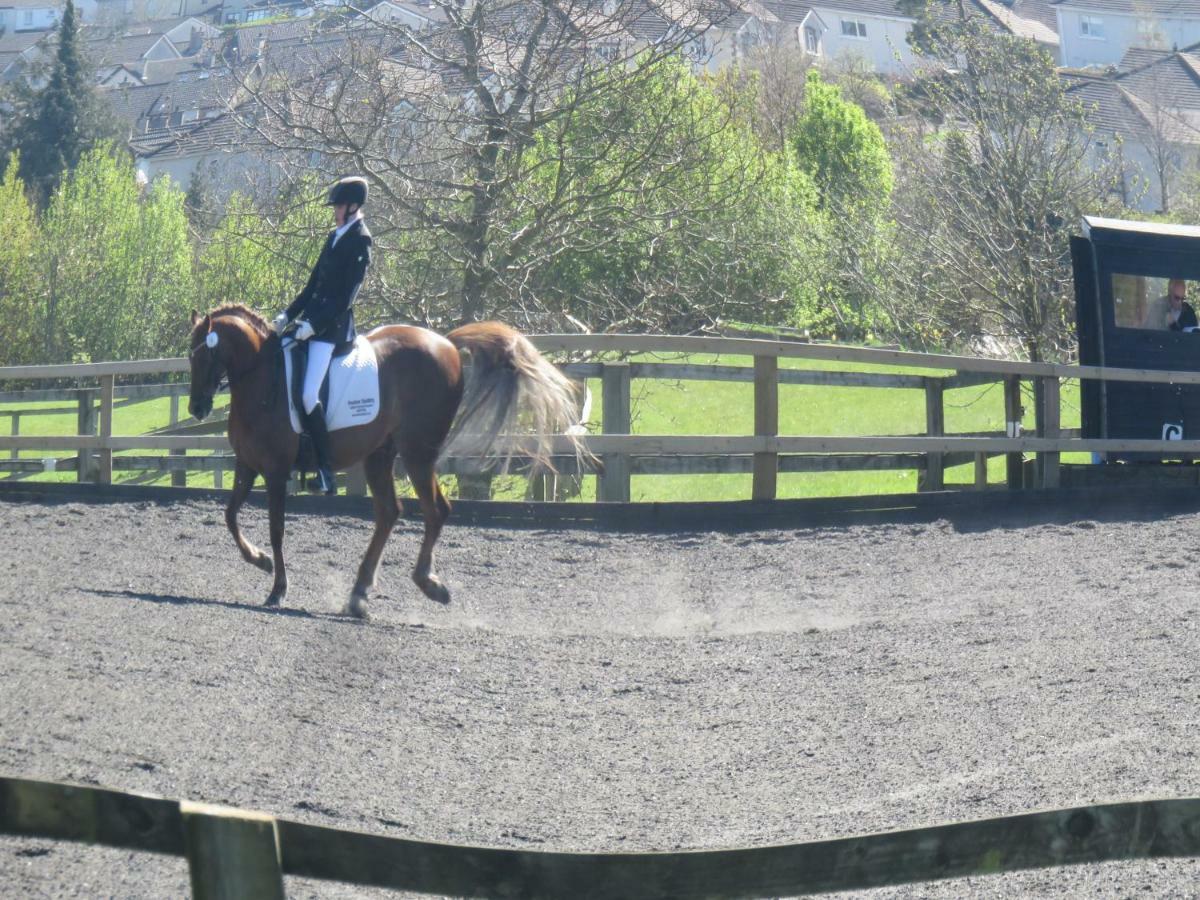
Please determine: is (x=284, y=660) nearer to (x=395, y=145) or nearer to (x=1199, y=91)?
(x=395, y=145)

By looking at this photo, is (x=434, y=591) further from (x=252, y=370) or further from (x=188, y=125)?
(x=188, y=125)

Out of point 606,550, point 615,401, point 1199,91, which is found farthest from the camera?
point 1199,91

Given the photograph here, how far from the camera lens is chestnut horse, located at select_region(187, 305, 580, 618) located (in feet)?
29.8

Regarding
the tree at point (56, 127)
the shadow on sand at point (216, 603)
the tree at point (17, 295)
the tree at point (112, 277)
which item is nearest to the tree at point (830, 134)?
the tree at point (112, 277)

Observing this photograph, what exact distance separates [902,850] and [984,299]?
1858 centimetres

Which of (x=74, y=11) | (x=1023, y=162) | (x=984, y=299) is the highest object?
(x=74, y=11)

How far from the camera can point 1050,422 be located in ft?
44.6

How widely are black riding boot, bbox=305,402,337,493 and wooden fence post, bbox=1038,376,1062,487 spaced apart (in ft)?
24.3

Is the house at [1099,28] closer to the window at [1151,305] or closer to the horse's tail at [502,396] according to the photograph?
the window at [1151,305]

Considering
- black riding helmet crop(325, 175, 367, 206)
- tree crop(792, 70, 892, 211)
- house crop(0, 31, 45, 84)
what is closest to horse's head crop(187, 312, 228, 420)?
black riding helmet crop(325, 175, 367, 206)

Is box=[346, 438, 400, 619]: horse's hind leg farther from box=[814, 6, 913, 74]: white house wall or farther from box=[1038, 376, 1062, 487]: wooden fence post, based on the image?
box=[814, 6, 913, 74]: white house wall

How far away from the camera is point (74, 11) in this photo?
54531 mm

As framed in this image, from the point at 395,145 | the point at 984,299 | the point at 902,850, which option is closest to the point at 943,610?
the point at 902,850

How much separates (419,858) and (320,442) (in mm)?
6712
